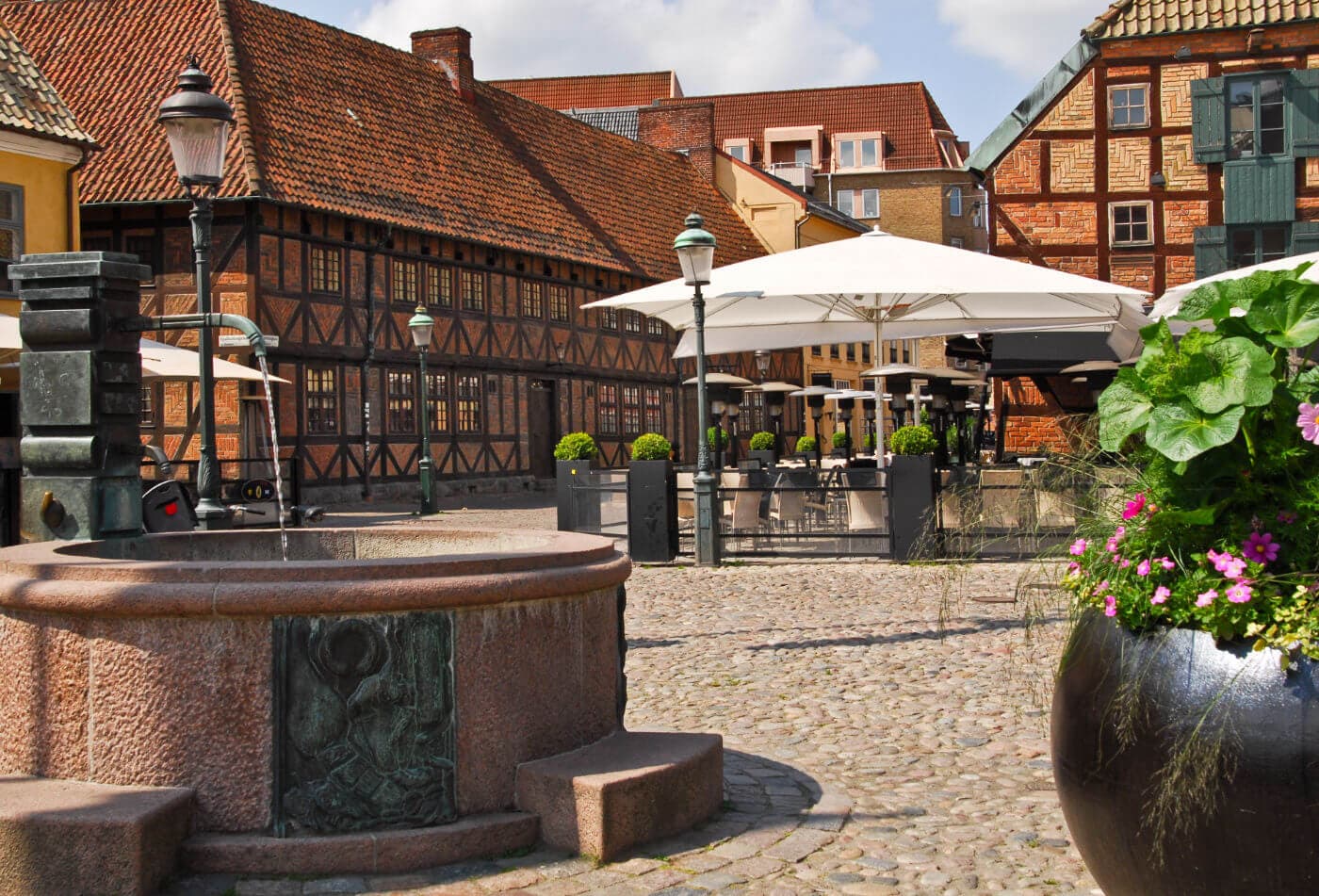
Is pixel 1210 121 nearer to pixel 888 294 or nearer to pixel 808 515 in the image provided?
pixel 888 294

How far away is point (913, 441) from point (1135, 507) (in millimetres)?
11930

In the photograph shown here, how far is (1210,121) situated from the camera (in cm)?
2709

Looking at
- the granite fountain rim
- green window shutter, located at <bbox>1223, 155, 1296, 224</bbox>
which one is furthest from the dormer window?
the granite fountain rim

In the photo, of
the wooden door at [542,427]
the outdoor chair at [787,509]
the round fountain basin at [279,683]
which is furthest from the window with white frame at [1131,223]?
the round fountain basin at [279,683]

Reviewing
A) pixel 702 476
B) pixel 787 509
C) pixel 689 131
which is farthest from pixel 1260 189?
pixel 689 131

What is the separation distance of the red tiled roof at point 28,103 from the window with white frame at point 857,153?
51763 mm

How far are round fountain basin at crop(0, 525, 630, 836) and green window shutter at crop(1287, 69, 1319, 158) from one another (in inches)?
997

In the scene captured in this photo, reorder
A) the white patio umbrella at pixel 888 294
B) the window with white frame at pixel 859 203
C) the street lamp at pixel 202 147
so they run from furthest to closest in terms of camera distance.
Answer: the window with white frame at pixel 859 203, the white patio umbrella at pixel 888 294, the street lamp at pixel 202 147

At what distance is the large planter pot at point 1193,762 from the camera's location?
3.29m

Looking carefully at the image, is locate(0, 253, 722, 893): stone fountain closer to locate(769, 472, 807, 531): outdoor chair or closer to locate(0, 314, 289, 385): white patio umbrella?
locate(769, 472, 807, 531): outdoor chair

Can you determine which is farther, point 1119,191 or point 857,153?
point 857,153

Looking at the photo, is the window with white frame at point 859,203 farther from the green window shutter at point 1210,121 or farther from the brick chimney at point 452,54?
the green window shutter at point 1210,121

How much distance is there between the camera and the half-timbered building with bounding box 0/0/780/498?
26.5 meters

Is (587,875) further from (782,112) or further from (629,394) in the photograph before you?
(782,112)
